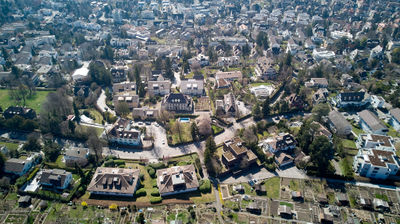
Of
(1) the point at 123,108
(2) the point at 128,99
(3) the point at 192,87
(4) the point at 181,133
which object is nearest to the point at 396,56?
(3) the point at 192,87

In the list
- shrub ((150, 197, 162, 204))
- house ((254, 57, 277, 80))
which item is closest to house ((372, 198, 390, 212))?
shrub ((150, 197, 162, 204))

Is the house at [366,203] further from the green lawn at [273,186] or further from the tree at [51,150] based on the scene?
the tree at [51,150]

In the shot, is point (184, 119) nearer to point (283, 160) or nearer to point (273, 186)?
point (283, 160)

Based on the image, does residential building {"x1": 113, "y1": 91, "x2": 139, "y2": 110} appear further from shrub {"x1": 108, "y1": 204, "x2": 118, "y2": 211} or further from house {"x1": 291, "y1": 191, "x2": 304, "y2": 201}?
house {"x1": 291, "y1": 191, "x2": 304, "y2": 201}

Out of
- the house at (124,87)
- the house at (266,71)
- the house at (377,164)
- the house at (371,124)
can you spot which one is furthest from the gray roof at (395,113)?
the house at (124,87)

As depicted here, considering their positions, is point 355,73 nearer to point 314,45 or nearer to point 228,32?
point 314,45

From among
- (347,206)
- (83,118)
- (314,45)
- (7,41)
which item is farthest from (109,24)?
(347,206)
